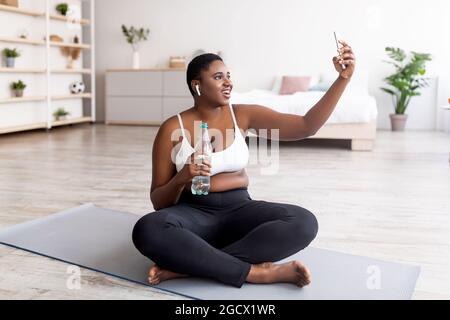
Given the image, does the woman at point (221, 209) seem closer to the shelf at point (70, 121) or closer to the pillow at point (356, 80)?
the pillow at point (356, 80)

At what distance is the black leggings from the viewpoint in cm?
181

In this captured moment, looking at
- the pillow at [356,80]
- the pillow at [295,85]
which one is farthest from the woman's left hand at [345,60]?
the pillow at [295,85]

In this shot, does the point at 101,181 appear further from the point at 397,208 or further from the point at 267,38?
the point at 267,38

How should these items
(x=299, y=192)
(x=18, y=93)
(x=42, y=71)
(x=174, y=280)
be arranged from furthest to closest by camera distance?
(x=42, y=71) < (x=18, y=93) < (x=299, y=192) < (x=174, y=280)

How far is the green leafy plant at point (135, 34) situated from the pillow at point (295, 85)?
92.6 inches

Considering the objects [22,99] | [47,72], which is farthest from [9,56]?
[47,72]

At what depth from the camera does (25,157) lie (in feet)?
15.9

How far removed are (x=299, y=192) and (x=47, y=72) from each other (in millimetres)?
4471

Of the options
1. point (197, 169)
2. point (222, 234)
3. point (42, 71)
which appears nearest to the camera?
point (197, 169)

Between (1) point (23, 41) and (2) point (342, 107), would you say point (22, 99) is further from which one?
(2) point (342, 107)

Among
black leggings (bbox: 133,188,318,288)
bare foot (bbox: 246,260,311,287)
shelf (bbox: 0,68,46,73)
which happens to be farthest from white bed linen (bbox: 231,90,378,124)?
bare foot (bbox: 246,260,311,287)

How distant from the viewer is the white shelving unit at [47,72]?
646 cm

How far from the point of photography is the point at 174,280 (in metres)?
1.92
